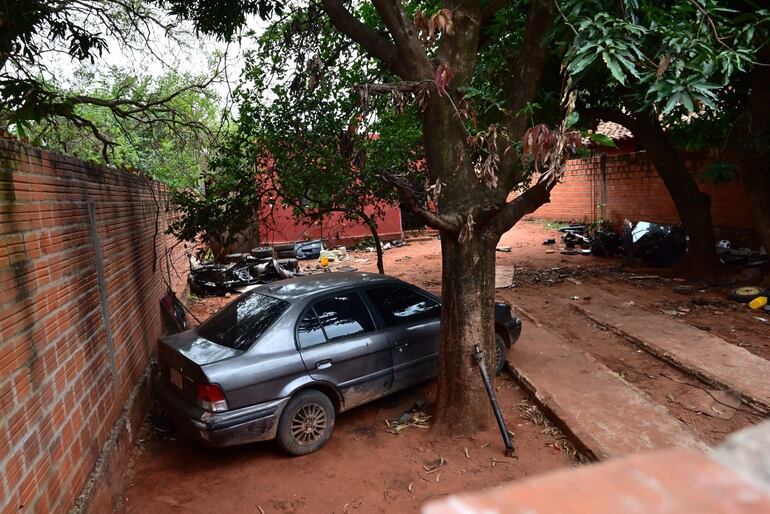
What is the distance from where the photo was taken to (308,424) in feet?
14.4

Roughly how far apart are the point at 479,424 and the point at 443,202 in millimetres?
2165

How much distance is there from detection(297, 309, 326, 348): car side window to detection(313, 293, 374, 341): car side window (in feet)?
0.18

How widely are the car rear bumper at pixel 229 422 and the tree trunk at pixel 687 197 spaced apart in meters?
9.01

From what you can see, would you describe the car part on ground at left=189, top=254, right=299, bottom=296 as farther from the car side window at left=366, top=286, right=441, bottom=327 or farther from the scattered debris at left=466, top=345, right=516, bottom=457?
the scattered debris at left=466, top=345, right=516, bottom=457

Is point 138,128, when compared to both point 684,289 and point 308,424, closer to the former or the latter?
point 308,424

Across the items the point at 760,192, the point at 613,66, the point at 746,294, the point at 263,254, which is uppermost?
the point at 613,66

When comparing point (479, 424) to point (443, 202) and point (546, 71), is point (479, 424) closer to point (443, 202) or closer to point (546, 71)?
point (443, 202)

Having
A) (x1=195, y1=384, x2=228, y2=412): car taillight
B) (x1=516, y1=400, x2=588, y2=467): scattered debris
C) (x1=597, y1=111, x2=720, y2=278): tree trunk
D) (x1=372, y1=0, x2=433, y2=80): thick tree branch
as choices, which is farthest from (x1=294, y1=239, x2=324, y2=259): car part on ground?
(x1=195, y1=384, x2=228, y2=412): car taillight

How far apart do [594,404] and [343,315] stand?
276cm

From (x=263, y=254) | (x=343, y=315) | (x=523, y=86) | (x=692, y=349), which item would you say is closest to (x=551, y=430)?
(x=343, y=315)

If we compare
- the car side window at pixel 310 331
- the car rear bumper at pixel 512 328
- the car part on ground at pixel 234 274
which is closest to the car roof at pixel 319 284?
the car side window at pixel 310 331

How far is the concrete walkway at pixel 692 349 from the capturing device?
507cm

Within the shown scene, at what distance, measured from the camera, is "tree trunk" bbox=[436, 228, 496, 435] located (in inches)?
175

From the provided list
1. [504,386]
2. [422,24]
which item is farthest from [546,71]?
[504,386]
